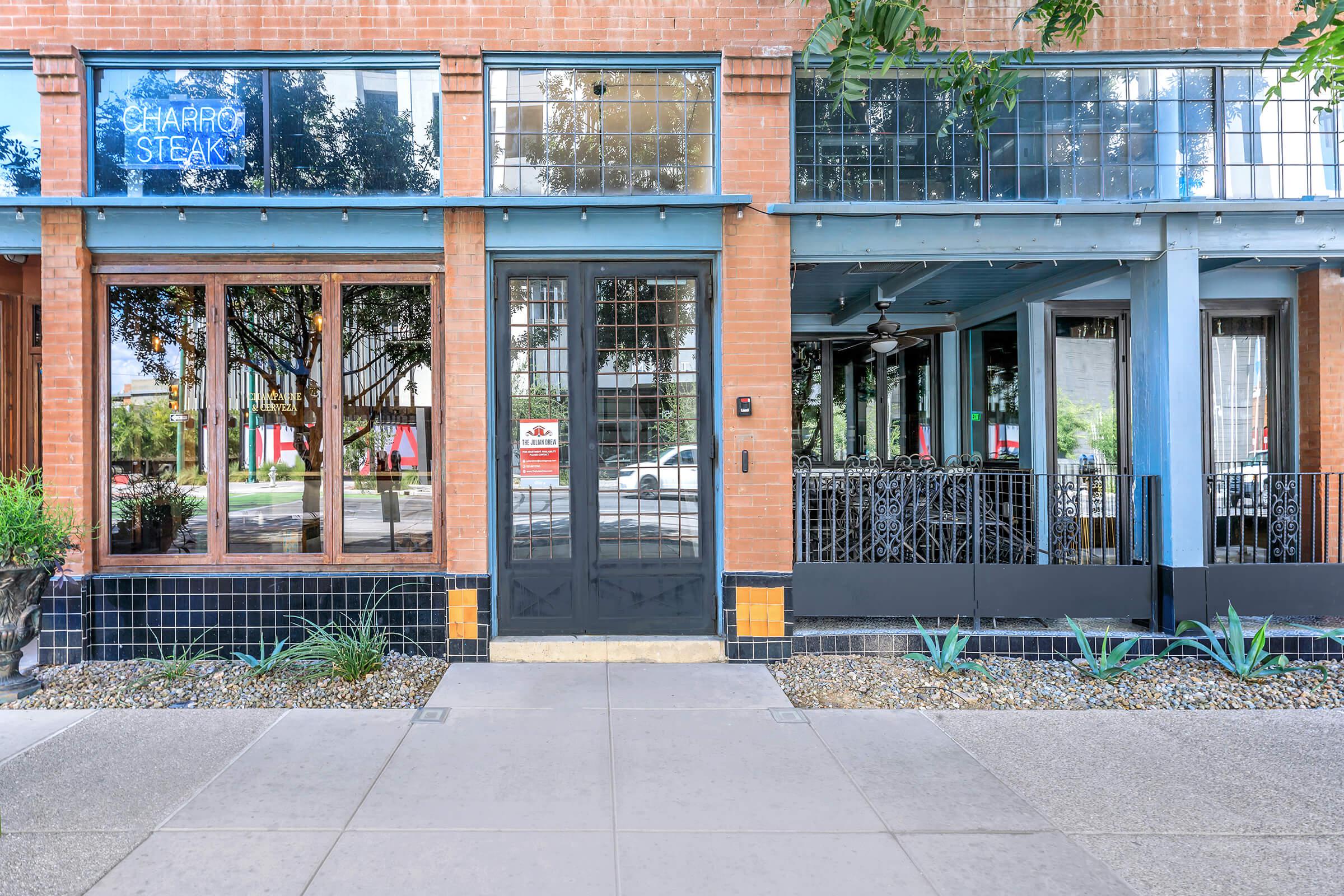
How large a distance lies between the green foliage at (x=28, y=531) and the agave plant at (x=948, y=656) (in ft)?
21.8

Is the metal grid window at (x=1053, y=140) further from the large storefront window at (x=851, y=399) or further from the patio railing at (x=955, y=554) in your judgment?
the large storefront window at (x=851, y=399)

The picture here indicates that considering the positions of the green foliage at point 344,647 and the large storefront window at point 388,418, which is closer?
the green foliage at point 344,647

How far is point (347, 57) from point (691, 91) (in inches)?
112

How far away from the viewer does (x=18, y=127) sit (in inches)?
235

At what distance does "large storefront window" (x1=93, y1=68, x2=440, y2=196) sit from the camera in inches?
237

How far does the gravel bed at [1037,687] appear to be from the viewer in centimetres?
524

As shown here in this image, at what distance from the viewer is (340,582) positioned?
5.95 meters

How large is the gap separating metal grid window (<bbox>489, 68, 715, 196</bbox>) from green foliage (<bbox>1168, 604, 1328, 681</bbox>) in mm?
5441

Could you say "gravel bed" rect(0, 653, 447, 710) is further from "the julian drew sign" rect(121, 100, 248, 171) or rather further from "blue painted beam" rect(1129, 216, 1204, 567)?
"blue painted beam" rect(1129, 216, 1204, 567)

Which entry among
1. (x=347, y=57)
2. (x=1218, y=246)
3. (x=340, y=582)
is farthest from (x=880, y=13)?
(x=340, y=582)

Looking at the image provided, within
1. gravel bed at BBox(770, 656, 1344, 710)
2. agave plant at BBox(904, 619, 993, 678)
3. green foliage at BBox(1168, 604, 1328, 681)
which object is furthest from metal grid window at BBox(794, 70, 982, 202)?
green foliage at BBox(1168, 604, 1328, 681)

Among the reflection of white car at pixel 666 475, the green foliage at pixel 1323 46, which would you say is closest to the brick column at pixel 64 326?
the reflection of white car at pixel 666 475

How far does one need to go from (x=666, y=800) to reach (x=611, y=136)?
5.03m

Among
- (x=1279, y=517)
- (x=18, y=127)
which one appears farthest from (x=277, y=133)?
(x=1279, y=517)
